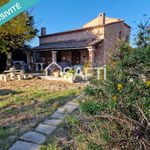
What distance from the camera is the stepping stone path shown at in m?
4.90

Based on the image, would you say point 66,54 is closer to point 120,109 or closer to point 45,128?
point 45,128

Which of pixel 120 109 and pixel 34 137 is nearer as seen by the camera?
pixel 120 109

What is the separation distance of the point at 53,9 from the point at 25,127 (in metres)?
13.5

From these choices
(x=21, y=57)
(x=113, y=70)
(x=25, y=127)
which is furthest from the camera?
(x=21, y=57)

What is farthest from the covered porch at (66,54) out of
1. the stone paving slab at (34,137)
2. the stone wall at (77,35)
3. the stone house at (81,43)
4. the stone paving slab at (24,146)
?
the stone paving slab at (24,146)

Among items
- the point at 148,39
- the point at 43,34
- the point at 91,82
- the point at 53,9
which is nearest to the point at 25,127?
A: the point at 91,82

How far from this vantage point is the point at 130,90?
146 inches

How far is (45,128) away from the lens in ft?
19.0

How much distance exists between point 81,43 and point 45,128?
1805cm

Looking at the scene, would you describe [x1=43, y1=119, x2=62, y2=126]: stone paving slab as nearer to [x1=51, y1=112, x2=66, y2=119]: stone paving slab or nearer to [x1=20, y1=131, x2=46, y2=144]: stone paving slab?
[x1=51, y1=112, x2=66, y2=119]: stone paving slab

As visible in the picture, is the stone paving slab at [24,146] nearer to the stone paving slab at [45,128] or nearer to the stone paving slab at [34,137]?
the stone paving slab at [34,137]

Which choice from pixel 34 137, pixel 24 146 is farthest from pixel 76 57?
pixel 24 146

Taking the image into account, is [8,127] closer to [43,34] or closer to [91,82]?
[91,82]

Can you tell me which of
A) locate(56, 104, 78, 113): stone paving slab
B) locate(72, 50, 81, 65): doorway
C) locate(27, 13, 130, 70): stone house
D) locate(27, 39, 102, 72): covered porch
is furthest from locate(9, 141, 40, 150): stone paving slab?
locate(72, 50, 81, 65): doorway
